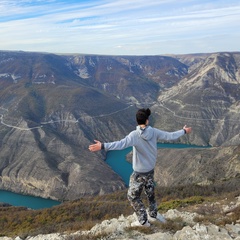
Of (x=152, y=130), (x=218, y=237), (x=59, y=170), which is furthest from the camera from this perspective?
(x=59, y=170)

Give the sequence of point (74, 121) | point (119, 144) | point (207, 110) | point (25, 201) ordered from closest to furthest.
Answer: point (119, 144) < point (25, 201) < point (74, 121) < point (207, 110)

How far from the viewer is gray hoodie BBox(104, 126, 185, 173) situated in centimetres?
763

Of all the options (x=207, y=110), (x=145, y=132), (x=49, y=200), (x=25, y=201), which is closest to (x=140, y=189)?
(x=145, y=132)

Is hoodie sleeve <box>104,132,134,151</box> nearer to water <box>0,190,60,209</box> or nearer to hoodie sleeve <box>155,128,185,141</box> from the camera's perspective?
hoodie sleeve <box>155,128,185,141</box>

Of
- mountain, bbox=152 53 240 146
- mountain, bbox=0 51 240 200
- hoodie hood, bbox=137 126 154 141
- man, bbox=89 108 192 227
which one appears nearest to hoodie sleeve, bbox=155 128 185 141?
man, bbox=89 108 192 227

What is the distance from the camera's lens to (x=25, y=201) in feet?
192

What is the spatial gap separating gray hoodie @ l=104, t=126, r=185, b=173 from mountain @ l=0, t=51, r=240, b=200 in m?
50.4

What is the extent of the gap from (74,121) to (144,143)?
88803 millimetres

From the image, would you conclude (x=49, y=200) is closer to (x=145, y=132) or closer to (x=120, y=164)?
(x=120, y=164)

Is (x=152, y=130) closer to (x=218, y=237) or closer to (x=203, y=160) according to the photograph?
(x=218, y=237)

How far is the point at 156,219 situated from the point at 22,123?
261 ft

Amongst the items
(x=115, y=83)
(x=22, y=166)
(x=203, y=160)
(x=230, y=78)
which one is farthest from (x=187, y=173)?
(x=115, y=83)

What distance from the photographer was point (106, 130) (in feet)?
316

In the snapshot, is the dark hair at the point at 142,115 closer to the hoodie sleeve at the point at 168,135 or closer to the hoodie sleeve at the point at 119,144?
the hoodie sleeve at the point at 119,144
